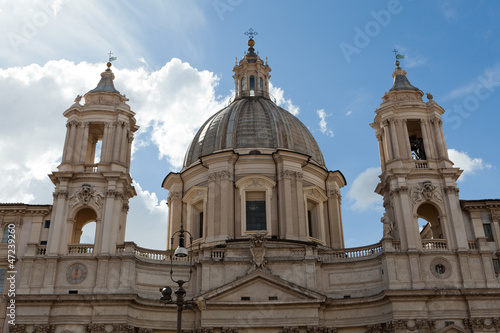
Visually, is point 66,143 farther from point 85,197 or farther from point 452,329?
point 452,329

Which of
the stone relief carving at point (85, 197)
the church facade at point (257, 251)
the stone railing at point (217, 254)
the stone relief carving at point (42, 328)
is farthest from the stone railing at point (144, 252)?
the stone relief carving at point (42, 328)

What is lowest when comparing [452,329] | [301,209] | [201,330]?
[452,329]

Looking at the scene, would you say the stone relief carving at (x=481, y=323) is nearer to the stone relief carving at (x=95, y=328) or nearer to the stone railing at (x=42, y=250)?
the stone relief carving at (x=95, y=328)

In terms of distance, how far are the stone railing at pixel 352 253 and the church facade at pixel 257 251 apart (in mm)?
97

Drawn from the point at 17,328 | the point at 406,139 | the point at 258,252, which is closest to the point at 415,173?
the point at 406,139

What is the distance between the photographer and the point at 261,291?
110 feet

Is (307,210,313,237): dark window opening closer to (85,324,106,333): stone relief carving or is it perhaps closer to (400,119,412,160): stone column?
(400,119,412,160): stone column

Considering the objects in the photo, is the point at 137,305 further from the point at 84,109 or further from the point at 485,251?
the point at 485,251

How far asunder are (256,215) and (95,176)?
503 inches

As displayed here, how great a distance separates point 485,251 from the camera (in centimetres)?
3338

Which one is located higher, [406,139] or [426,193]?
[406,139]

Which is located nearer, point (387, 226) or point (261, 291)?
point (261, 291)

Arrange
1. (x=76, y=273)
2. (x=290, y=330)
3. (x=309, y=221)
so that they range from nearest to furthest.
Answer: (x=290, y=330), (x=76, y=273), (x=309, y=221)

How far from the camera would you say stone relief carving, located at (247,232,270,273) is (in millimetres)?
34094
